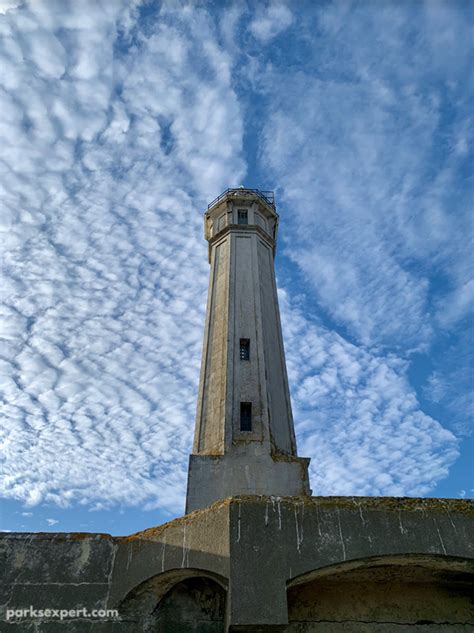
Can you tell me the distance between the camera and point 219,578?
8.93m

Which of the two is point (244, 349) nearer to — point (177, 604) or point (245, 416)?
point (245, 416)

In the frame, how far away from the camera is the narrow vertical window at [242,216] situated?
2515cm

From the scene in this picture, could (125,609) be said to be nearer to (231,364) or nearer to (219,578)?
(219,578)

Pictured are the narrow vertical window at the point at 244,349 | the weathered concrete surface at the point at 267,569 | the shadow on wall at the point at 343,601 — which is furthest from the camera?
the narrow vertical window at the point at 244,349

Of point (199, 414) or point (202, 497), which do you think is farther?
point (199, 414)

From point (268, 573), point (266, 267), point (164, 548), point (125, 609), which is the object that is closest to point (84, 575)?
point (125, 609)

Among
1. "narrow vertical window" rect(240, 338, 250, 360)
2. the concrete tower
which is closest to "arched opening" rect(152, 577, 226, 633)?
the concrete tower

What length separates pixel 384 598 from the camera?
10148 millimetres

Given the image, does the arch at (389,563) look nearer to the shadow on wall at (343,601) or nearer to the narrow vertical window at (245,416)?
the shadow on wall at (343,601)

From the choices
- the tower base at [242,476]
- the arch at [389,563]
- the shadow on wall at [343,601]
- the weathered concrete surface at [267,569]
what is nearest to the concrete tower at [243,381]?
the tower base at [242,476]

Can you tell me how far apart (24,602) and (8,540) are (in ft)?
4.14

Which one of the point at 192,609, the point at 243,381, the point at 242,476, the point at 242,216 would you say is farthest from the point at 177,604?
the point at 242,216

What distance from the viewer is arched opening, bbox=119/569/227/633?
9.46 m

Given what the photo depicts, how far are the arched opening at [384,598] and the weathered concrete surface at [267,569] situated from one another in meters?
0.02
